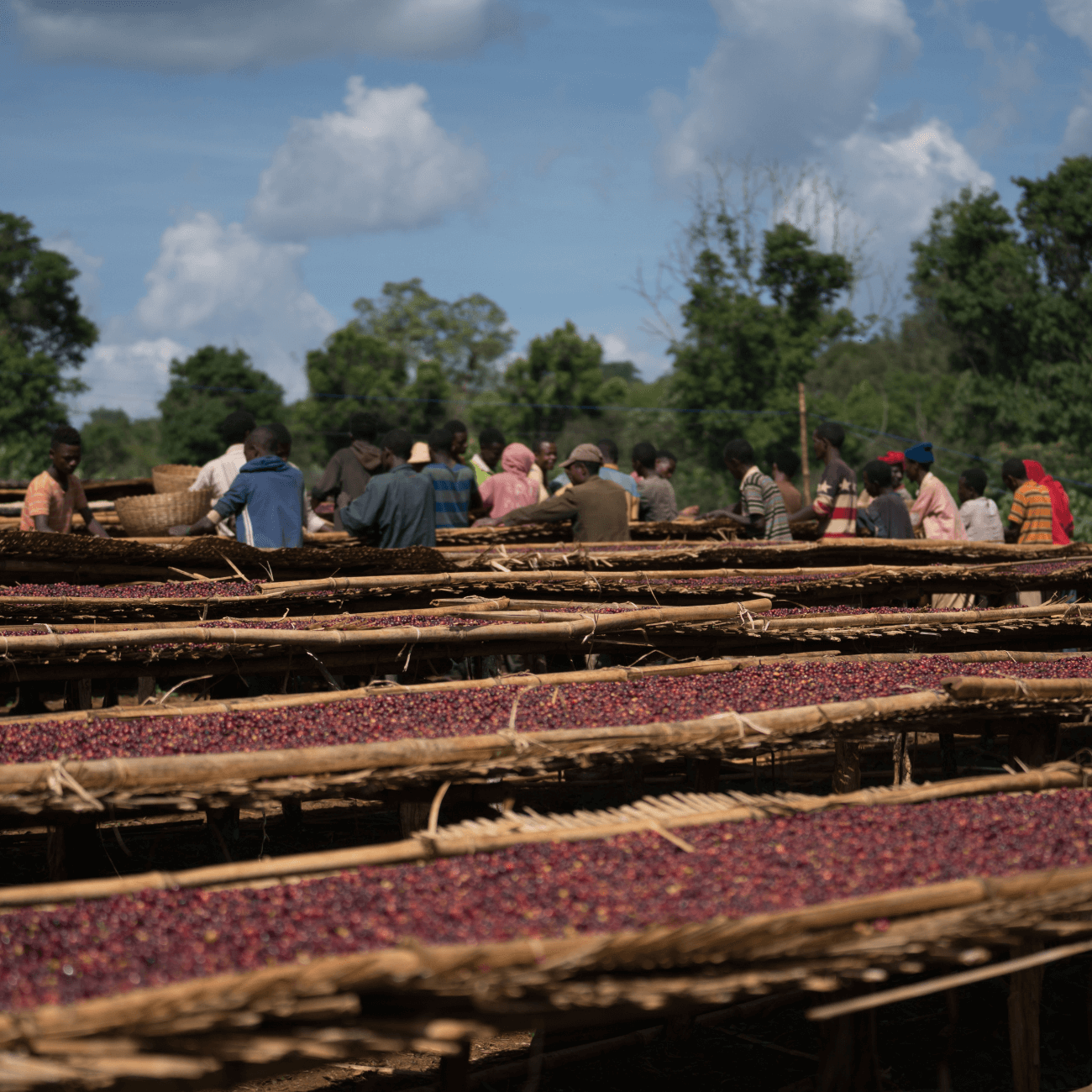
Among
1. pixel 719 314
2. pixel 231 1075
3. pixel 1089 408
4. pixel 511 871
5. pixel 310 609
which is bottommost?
pixel 231 1075

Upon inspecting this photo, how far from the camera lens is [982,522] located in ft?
30.6

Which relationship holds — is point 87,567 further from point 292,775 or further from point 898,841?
point 898,841

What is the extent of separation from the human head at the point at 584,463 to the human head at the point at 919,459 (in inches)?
107

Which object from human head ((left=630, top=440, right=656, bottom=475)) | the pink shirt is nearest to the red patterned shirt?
the pink shirt

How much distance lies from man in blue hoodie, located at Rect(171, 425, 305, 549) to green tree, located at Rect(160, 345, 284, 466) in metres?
29.9

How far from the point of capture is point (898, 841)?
2.66 metres

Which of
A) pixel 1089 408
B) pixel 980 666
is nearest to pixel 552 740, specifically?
pixel 980 666

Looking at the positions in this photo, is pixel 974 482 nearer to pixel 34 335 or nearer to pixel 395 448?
pixel 395 448

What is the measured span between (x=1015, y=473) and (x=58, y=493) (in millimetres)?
6964

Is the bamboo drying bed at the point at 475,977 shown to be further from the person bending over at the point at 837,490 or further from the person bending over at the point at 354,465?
the person bending over at the point at 837,490

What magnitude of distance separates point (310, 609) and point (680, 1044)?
2499mm

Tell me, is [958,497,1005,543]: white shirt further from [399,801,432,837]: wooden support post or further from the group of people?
[399,801,432,837]: wooden support post

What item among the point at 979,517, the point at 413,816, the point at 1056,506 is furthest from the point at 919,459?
the point at 413,816

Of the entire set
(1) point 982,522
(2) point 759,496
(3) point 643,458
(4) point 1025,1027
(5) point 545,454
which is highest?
(5) point 545,454
